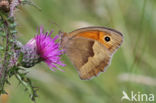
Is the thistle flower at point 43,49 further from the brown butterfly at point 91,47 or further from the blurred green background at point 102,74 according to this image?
the blurred green background at point 102,74

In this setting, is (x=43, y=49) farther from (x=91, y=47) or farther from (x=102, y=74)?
(x=102, y=74)

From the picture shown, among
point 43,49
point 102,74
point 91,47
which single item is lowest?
point 102,74

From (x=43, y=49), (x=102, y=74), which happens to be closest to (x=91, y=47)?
(x=43, y=49)

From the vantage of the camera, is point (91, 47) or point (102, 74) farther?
point (102, 74)

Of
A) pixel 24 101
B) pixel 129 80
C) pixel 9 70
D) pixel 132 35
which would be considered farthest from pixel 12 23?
pixel 132 35

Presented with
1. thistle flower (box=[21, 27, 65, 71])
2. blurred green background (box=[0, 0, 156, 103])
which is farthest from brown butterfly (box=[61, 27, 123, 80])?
blurred green background (box=[0, 0, 156, 103])

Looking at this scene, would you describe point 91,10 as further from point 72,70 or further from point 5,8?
point 5,8

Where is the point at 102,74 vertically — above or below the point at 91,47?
below

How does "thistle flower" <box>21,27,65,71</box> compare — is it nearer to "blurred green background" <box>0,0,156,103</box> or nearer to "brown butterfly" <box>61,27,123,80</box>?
"brown butterfly" <box>61,27,123,80</box>
